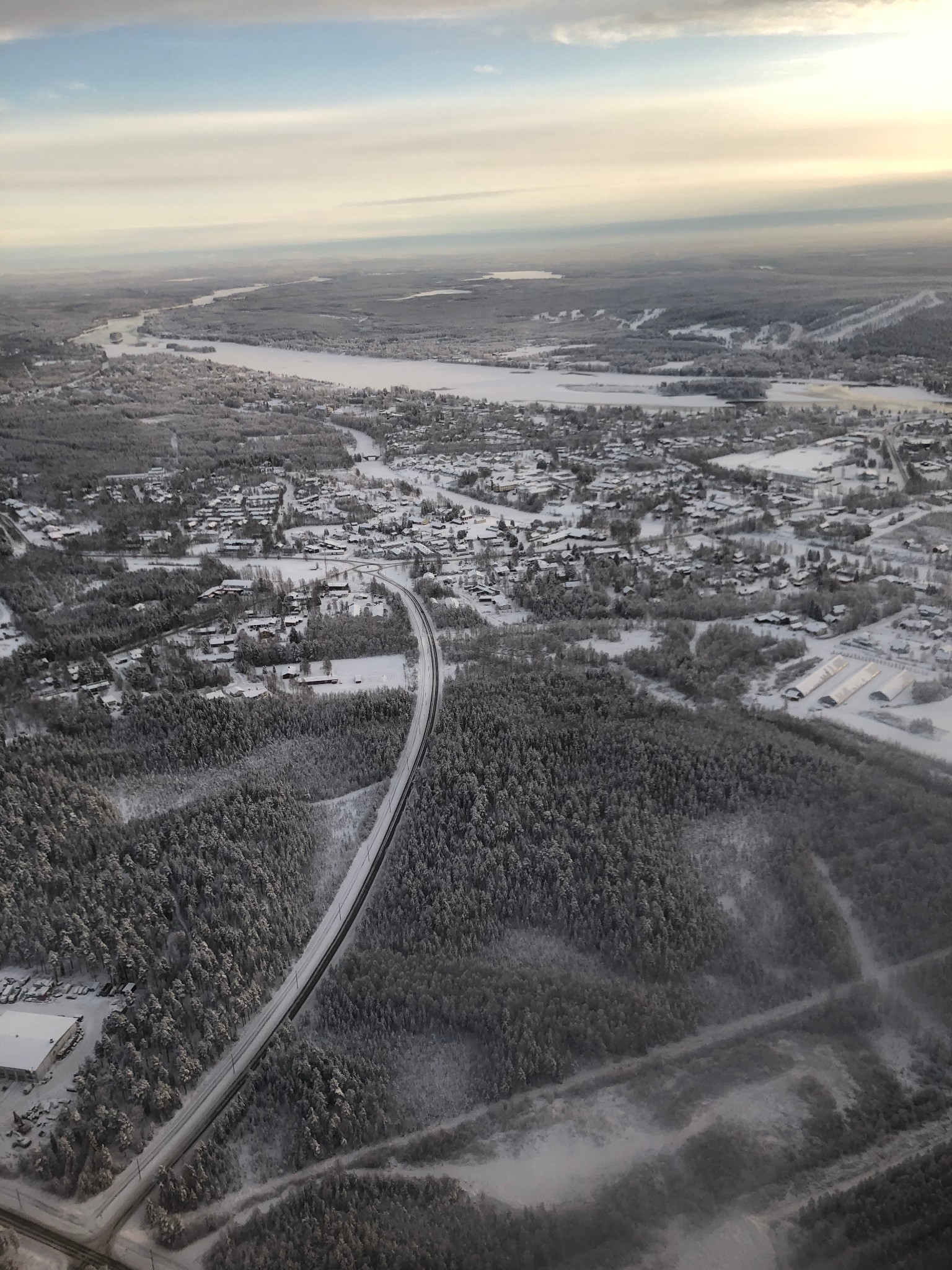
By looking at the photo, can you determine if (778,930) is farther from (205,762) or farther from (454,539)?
(454,539)

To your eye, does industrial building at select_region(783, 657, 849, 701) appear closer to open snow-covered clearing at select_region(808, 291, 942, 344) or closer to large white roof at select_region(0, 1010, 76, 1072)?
large white roof at select_region(0, 1010, 76, 1072)

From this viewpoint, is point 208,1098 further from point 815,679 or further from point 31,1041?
point 815,679

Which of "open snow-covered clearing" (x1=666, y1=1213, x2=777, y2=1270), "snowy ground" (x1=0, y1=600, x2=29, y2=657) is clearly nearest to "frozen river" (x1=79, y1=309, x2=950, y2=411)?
"snowy ground" (x1=0, y1=600, x2=29, y2=657)

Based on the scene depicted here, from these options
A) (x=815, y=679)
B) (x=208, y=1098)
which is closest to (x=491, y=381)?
(x=815, y=679)

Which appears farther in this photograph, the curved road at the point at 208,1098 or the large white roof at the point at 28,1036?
the large white roof at the point at 28,1036

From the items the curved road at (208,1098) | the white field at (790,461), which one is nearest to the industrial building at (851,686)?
the curved road at (208,1098)

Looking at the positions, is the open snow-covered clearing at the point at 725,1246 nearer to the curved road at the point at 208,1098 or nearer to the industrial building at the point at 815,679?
the curved road at the point at 208,1098

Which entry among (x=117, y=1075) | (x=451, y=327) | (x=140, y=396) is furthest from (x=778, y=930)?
(x=451, y=327)
